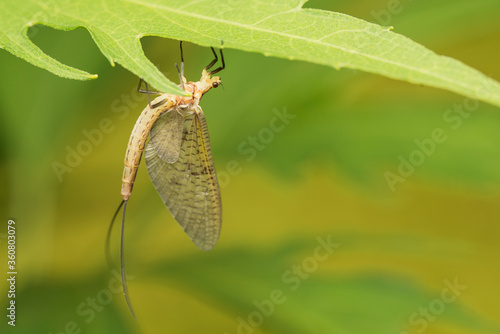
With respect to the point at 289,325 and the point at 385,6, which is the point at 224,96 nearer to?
the point at 385,6

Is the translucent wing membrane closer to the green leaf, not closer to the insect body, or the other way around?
the insect body

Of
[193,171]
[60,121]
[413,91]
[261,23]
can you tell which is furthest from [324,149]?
[261,23]

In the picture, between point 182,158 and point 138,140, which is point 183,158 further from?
point 138,140

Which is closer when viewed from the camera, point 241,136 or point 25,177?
point 25,177

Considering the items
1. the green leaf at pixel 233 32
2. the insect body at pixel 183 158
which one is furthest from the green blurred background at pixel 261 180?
the green leaf at pixel 233 32

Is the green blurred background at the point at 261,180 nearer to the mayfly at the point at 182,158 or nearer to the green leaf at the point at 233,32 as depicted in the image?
the mayfly at the point at 182,158

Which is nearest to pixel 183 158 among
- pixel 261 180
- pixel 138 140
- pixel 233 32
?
pixel 138 140
